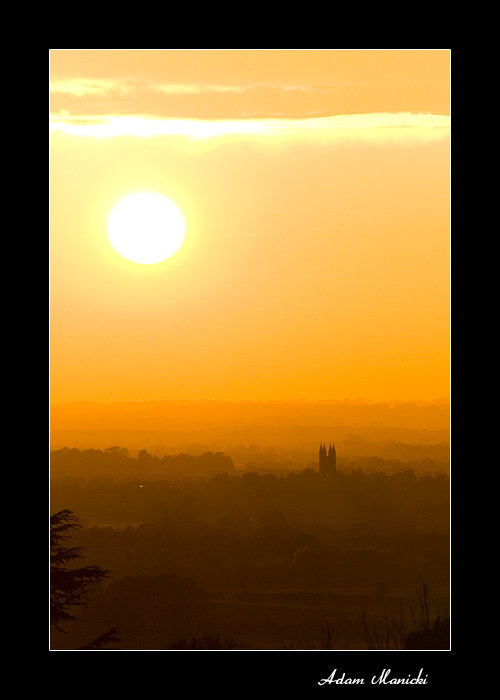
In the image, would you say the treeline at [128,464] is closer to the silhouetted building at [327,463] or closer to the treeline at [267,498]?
the treeline at [267,498]

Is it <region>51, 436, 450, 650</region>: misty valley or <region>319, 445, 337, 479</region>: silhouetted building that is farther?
<region>319, 445, 337, 479</region>: silhouetted building

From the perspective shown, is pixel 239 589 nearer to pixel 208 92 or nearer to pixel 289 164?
pixel 289 164

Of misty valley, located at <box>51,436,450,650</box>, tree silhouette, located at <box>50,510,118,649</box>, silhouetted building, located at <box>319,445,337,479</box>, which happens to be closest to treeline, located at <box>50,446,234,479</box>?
misty valley, located at <box>51,436,450,650</box>

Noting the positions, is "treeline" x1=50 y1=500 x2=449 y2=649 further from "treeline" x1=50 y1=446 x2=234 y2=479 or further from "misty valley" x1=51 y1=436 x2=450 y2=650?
"treeline" x1=50 y1=446 x2=234 y2=479

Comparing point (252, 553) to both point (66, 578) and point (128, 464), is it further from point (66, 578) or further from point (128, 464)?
point (66, 578)

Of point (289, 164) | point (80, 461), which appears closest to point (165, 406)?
point (80, 461)
